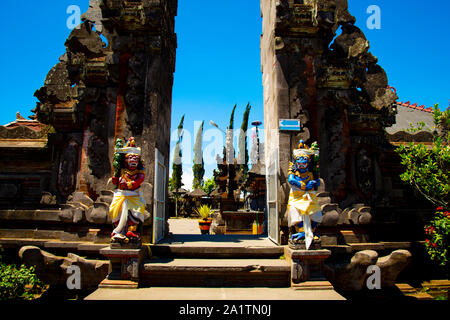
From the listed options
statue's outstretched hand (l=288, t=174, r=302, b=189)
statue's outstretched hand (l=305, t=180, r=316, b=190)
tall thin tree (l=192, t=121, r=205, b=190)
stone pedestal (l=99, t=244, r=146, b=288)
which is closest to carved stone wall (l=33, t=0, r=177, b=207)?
stone pedestal (l=99, t=244, r=146, b=288)

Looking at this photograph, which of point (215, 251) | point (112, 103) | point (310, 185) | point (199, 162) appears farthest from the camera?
point (199, 162)

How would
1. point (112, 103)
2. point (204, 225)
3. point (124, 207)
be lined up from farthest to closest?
point (204, 225) → point (112, 103) → point (124, 207)

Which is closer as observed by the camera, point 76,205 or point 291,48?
point 76,205

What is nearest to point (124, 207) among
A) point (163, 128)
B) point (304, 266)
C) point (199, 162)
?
point (163, 128)

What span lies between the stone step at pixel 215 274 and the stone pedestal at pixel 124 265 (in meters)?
0.17

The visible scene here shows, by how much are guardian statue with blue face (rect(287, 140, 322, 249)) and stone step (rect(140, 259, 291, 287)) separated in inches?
26.5

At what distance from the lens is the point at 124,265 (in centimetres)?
495

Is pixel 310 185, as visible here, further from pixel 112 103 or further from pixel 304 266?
pixel 112 103

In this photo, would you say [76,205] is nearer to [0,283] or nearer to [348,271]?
[0,283]

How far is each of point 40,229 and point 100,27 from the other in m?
6.03

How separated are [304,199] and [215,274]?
213cm

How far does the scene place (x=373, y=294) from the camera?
612 centimetres

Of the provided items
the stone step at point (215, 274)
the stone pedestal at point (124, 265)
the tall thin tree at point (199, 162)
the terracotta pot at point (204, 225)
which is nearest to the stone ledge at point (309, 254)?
the stone step at point (215, 274)
